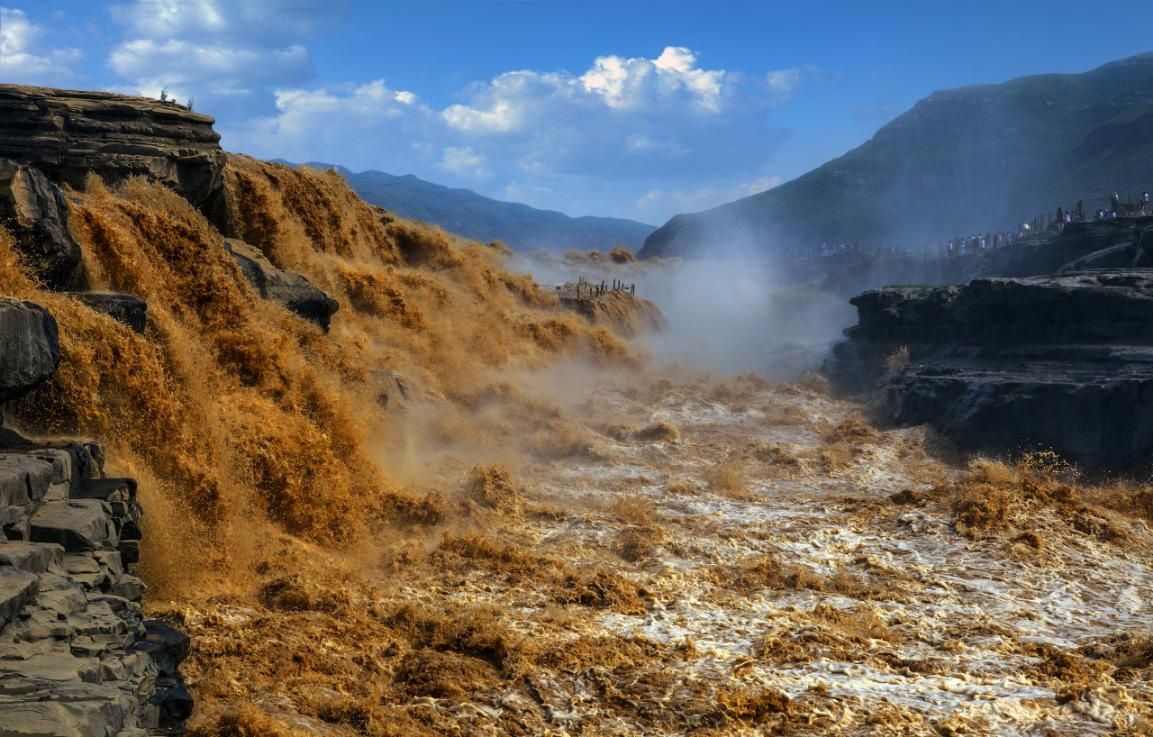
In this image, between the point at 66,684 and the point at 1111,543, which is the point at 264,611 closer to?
the point at 66,684

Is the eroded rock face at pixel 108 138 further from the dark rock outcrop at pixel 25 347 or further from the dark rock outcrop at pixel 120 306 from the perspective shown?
the dark rock outcrop at pixel 25 347

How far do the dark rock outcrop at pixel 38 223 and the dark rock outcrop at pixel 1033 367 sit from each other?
57.7 ft

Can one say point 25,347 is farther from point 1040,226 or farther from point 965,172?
point 965,172

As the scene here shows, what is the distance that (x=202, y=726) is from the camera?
700 cm

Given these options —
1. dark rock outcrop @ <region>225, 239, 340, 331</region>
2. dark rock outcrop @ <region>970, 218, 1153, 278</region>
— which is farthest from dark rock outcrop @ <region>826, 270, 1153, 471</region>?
dark rock outcrop @ <region>225, 239, 340, 331</region>

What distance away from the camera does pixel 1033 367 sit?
22.2 meters

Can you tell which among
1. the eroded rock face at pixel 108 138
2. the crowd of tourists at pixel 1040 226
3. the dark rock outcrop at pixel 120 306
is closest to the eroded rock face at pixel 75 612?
the dark rock outcrop at pixel 120 306

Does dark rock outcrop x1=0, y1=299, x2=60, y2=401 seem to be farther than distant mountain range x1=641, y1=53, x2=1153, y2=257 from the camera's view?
No

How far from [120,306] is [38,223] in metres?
1.23

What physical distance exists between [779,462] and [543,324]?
34.8ft

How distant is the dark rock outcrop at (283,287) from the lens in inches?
604

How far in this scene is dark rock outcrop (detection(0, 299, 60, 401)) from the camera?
8.02 meters

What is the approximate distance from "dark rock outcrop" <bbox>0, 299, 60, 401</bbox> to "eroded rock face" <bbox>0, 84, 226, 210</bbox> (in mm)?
6193

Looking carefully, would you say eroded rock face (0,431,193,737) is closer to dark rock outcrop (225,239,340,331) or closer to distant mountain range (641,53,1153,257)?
dark rock outcrop (225,239,340,331)
